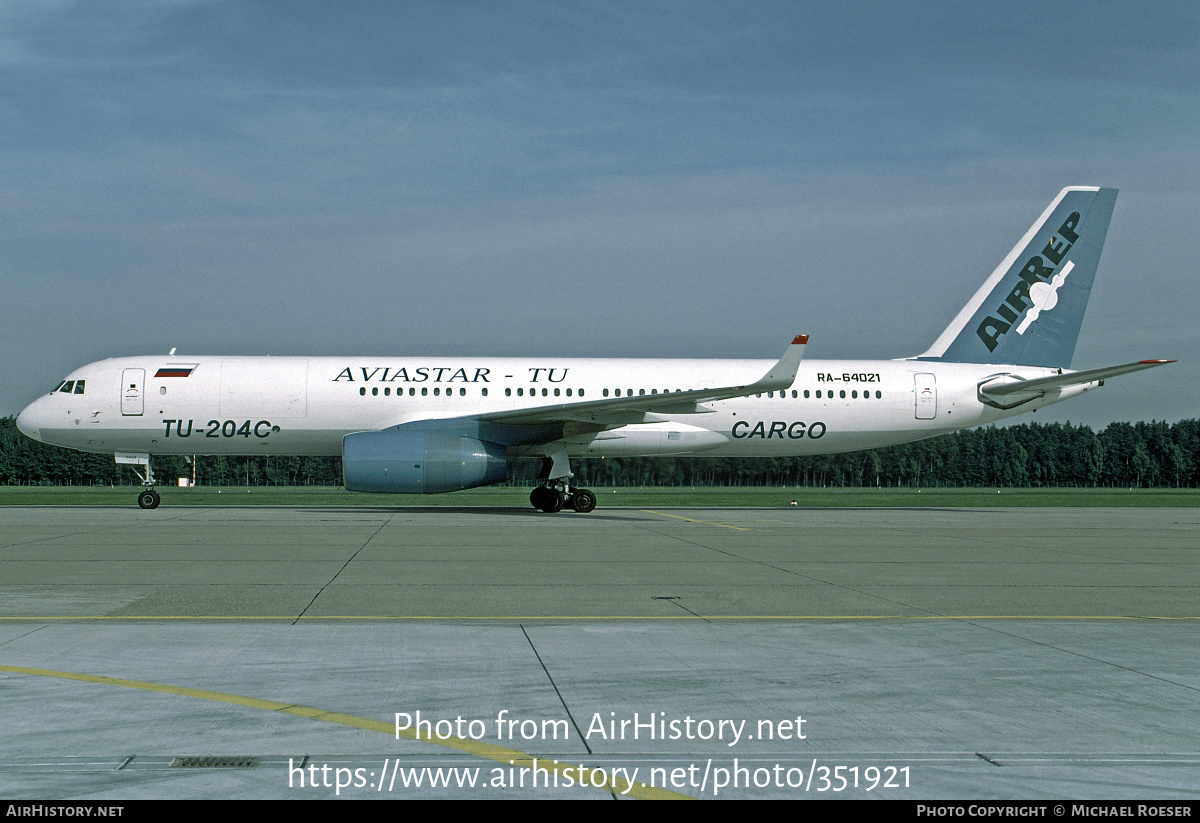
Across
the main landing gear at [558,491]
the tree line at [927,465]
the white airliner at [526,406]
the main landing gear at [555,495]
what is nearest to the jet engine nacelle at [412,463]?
the white airliner at [526,406]

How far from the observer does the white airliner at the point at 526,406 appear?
24438 mm

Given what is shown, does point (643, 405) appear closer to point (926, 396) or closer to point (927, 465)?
point (926, 396)

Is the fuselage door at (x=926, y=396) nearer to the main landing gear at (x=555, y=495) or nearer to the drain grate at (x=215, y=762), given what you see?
the main landing gear at (x=555, y=495)

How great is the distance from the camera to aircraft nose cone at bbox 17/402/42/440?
2698 cm

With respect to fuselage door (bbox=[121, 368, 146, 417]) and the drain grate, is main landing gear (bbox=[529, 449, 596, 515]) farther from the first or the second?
the drain grate

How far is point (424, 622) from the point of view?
28.2ft

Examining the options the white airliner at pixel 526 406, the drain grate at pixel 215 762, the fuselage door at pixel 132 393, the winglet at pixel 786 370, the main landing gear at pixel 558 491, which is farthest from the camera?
the main landing gear at pixel 558 491

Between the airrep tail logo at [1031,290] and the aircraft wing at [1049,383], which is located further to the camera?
the airrep tail logo at [1031,290]

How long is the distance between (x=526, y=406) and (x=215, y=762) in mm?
23111

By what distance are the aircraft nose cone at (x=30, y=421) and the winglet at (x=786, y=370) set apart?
18.4m

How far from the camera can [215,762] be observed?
14.6 ft

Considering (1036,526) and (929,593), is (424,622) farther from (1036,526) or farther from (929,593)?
(1036,526)

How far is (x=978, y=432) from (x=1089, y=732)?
15155 centimetres
